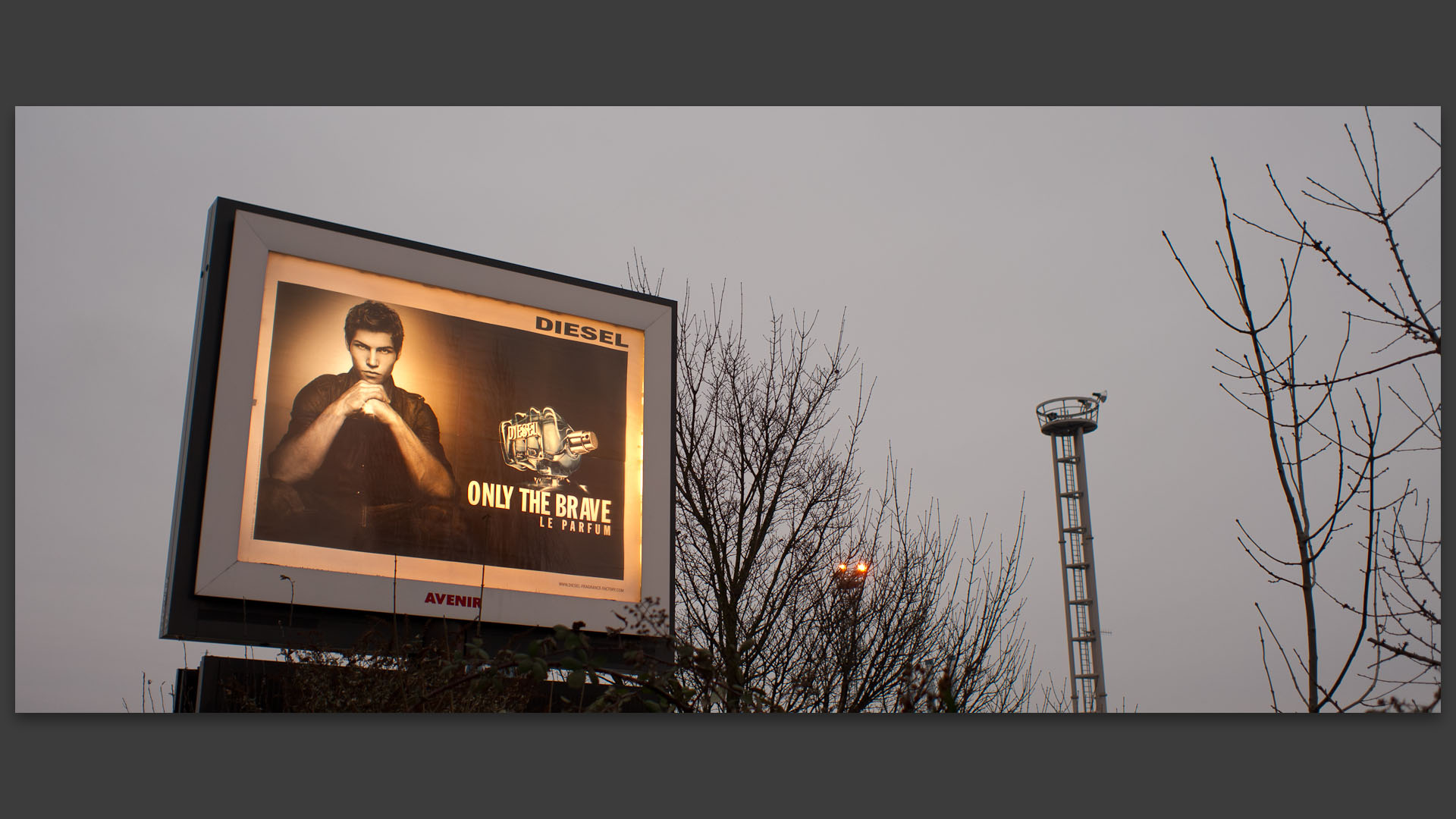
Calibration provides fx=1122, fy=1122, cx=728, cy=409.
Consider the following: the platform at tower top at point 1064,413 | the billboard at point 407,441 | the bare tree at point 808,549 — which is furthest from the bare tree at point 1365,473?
the billboard at point 407,441

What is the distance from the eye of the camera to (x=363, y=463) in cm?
480

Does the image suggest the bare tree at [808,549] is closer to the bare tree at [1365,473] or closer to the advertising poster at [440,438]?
the advertising poster at [440,438]

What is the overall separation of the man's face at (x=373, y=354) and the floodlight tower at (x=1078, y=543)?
→ 111 inches

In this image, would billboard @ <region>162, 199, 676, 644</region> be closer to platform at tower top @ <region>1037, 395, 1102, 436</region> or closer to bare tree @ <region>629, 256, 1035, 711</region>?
bare tree @ <region>629, 256, 1035, 711</region>

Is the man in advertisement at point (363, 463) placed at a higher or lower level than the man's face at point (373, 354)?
lower

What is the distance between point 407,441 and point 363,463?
22 centimetres

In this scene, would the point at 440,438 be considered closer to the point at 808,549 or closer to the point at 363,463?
the point at 363,463

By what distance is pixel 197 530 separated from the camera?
167 inches

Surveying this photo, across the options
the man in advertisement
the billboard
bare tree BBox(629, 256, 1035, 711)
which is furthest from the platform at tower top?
the man in advertisement

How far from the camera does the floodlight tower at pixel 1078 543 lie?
Result: 414 centimetres

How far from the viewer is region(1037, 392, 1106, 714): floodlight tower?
414cm

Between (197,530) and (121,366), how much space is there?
0.67m
